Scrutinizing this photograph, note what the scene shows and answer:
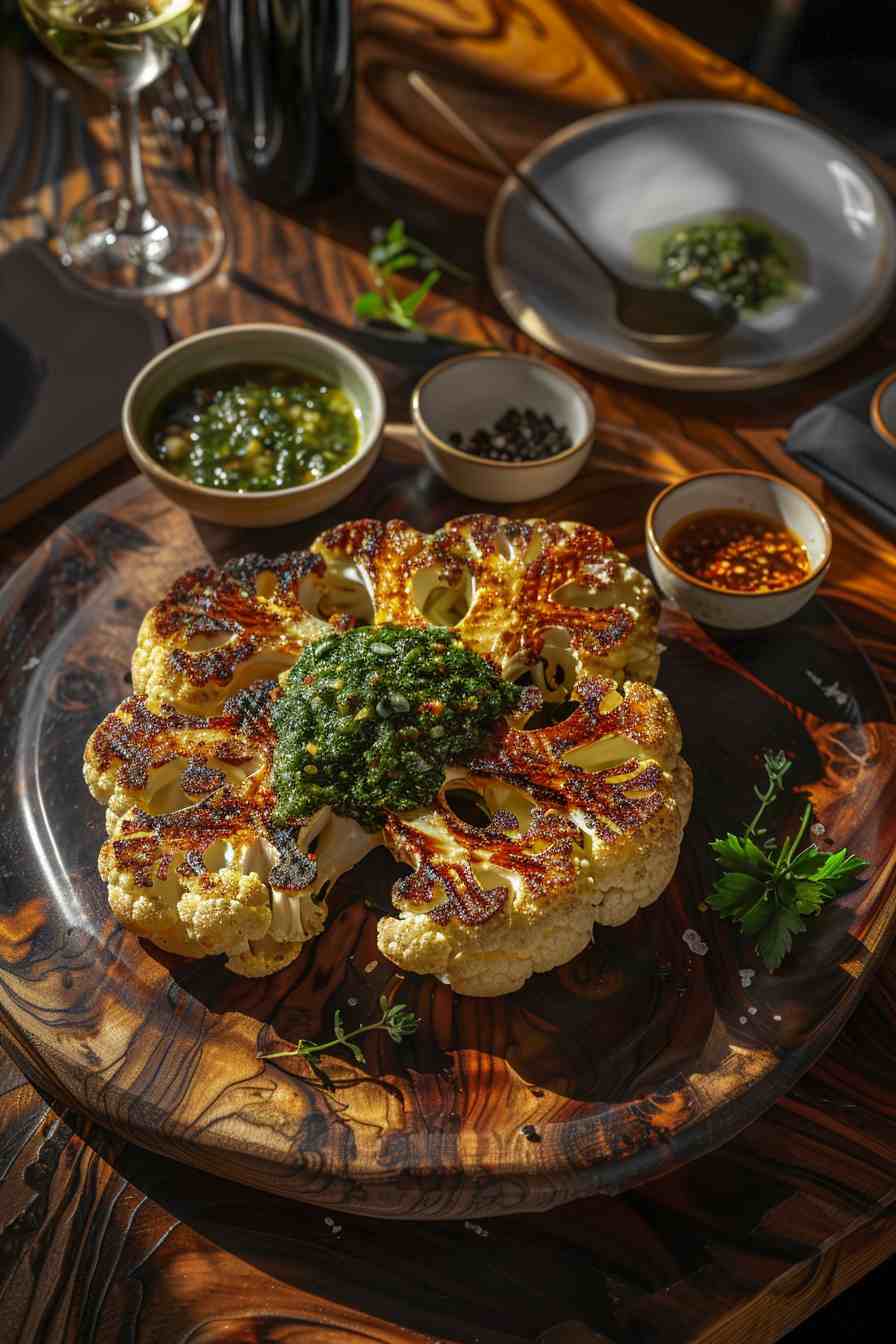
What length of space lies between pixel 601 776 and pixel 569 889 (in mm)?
325

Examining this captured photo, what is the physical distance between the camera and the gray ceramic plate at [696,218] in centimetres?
461

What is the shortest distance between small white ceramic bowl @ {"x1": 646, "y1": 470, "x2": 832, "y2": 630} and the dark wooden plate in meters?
0.18

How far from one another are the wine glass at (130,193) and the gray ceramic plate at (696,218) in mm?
1099

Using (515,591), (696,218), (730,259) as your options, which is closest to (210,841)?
(515,591)

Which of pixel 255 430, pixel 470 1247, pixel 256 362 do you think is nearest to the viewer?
pixel 470 1247

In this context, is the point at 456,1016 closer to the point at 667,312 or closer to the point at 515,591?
the point at 515,591

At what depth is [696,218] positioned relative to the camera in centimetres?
509

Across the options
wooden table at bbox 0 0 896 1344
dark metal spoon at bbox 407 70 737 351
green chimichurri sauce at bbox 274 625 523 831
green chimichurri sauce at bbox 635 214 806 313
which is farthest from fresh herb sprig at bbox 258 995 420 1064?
green chimichurri sauce at bbox 635 214 806 313

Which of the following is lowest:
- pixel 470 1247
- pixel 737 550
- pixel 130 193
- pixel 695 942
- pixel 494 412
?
pixel 470 1247

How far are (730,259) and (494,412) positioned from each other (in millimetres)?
1189

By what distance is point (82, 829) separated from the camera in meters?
3.48

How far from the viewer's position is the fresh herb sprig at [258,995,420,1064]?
10.1ft

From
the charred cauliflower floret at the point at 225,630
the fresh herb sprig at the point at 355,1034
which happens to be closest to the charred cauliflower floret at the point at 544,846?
the fresh herb sprig at the point at 355,1034

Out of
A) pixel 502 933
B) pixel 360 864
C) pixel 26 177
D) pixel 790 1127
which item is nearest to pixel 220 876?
pixel 360 864
